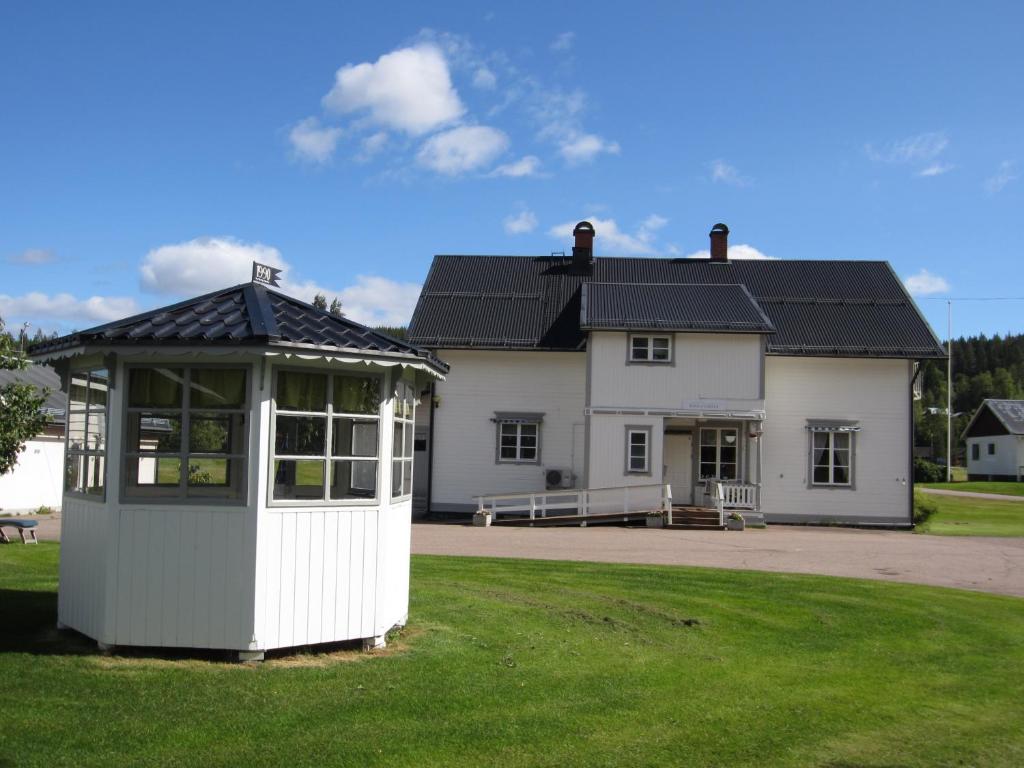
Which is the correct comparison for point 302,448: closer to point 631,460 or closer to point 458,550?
point 458,550

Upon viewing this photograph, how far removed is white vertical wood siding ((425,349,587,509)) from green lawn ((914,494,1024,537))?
10506 mm

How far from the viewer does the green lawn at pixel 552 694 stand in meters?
6.37

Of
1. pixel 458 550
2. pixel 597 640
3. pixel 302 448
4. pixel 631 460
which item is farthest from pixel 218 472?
pixel 631 460

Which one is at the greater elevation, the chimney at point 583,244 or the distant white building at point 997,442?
the chimney at point 583,244

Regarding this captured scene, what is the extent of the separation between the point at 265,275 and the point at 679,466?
20892mm

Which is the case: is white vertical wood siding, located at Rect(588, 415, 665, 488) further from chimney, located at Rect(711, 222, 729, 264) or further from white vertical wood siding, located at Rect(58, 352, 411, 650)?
white vertical wood siding, located at Rect(58, 352, 411, 650)

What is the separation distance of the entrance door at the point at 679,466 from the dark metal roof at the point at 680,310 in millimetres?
3799

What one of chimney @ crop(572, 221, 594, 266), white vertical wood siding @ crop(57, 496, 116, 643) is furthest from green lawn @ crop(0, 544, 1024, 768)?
chimney @ crop(572, 221, 594, 266)

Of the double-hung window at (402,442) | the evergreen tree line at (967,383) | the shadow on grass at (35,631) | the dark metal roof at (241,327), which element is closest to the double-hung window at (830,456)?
the double-hung window at (402,442)

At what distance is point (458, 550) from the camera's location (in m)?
18.9

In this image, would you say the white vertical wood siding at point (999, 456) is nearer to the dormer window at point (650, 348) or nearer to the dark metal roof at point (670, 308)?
the dark metal roof at point (670, 308)

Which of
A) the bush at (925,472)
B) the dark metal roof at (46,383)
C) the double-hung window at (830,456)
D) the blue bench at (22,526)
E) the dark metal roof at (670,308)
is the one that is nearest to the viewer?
the blue bench at (22,526)

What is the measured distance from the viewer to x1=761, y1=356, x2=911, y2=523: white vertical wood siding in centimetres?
2781

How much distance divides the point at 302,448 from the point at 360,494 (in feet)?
3.23
